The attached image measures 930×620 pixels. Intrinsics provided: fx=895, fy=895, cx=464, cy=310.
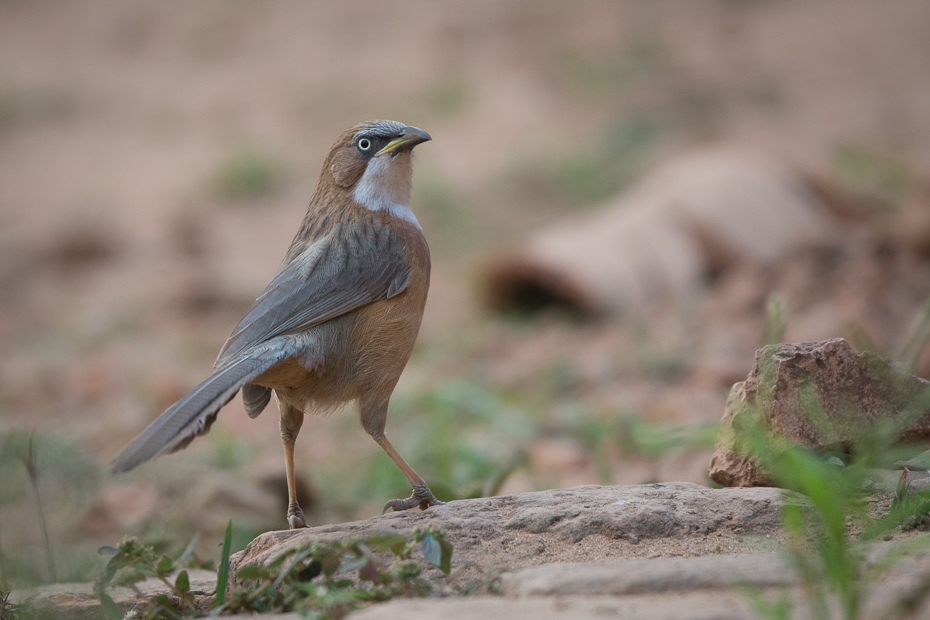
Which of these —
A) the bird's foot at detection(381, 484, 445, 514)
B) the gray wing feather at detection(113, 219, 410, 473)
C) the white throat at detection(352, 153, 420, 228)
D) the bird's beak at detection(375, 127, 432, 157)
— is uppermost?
the bird's beak at detection(375, 127, 432, 157)

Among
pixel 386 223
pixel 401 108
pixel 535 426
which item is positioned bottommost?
pixel 535 426

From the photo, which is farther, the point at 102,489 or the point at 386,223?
the point at 102,489

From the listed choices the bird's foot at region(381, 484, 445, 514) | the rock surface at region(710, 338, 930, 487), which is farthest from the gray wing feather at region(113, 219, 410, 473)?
the rock surface at region(710, 338, 930, 487)

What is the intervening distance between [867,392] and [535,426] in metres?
3.61

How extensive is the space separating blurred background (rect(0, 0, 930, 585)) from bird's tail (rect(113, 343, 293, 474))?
1001 mm

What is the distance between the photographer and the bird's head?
4648mm

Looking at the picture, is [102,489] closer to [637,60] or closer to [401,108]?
[401,108]

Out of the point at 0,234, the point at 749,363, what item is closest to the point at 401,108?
the point at 0,234

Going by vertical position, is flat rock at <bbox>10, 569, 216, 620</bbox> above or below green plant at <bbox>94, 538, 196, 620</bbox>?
below

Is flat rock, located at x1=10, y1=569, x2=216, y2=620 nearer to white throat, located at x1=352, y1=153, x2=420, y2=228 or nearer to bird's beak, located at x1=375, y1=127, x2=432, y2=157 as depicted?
white throat, located at x1=352, y1=153, x2=420, y2=228

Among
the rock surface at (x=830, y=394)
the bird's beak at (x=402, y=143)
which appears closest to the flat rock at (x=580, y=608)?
the rock surface at (x=830, y=394)

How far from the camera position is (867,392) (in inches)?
133

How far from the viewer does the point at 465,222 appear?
529 inches

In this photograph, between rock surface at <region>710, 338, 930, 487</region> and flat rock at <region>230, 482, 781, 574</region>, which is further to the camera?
rock surface at <region>710, 338, 930, 487</region>
